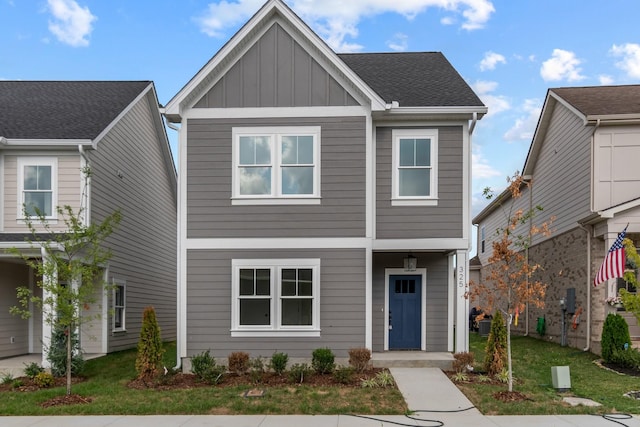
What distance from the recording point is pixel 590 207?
15922 mm

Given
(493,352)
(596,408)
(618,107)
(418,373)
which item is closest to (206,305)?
(418,373)

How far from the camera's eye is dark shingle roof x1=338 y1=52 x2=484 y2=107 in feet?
45.3

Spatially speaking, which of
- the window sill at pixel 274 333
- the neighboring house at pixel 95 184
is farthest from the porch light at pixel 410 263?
the neighboring house at pixel 95 184

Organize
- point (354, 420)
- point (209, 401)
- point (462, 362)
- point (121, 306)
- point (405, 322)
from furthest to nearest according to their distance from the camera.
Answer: point (121, 306) → point (405, 322) → point (462, 362) → point (209, 401) → point (354, 420)

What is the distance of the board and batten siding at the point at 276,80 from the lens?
13.4 metres

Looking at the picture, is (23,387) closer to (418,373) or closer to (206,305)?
(206,305)

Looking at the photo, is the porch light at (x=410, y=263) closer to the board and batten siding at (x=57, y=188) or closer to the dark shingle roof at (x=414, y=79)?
the dark shingle roof at (x=414, y=79)

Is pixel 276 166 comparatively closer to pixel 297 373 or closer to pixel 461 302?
pixel 297 373

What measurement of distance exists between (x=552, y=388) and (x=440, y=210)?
466 centimetres

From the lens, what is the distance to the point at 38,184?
587 inches

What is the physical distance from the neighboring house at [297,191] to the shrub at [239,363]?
684 mm

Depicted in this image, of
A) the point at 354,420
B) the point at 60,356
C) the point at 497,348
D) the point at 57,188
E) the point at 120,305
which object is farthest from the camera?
the point at 120,305

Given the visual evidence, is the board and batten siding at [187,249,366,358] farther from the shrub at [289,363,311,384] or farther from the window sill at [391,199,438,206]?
the window sill at [391,199,438,206]

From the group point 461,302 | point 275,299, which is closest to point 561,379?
point 461,302
